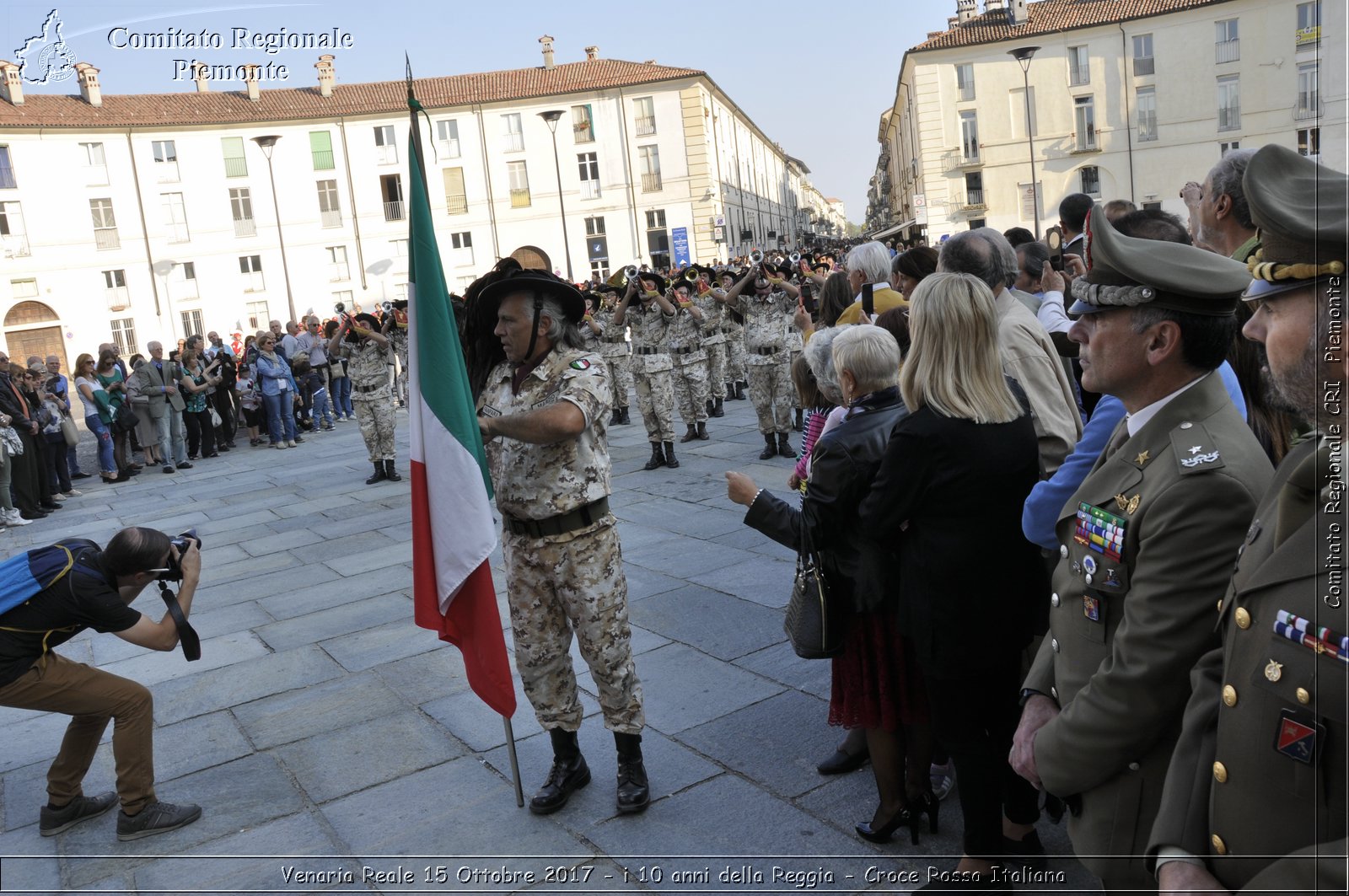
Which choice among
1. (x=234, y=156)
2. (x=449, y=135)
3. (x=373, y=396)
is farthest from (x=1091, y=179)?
(x=373, y=396)

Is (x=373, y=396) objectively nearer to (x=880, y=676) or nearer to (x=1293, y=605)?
(x=880, y=676)

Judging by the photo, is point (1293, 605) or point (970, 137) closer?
point (1293, 605)

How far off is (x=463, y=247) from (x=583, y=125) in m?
8.58

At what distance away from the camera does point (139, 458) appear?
17141mm

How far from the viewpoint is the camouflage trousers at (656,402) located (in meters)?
11.0

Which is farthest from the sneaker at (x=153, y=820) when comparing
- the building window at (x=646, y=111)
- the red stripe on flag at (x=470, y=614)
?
the building window at (x=646, y=111)

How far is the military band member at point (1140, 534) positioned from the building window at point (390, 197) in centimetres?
4945

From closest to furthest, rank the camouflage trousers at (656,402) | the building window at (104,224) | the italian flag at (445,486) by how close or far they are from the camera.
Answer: the italian flag at (445,486), the camouflage trousers at (656,402), the building window at (104,224)

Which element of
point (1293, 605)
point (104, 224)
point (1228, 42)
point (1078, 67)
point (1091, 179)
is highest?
point (1078, 67)

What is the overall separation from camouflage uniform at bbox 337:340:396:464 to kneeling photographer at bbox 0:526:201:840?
7923 mm

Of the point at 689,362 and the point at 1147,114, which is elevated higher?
the point at 1147,114

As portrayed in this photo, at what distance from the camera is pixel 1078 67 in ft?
149

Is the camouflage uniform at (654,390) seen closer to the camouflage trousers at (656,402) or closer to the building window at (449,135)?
the camouflage trousers at (656,402)

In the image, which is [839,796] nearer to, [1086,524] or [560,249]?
[1086,524]
